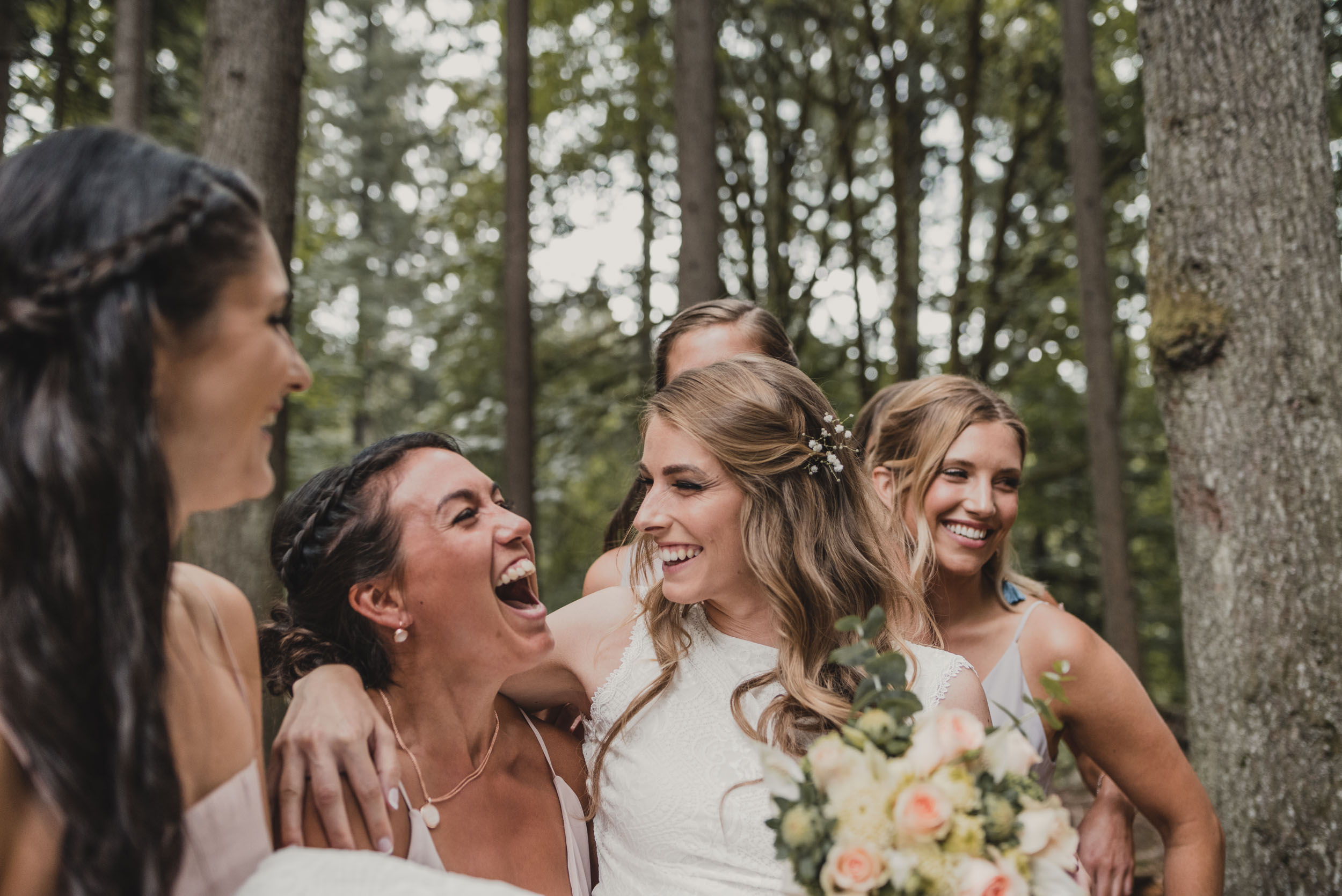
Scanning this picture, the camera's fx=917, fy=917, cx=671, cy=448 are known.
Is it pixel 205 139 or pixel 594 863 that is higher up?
pixel 205 139

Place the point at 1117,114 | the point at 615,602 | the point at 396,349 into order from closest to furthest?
1. the point at 615,602
2. the point at 1117,114
3. the point at 396,349

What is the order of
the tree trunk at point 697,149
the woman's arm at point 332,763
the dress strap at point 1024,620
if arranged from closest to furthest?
1. the woman's arm at point 332,763
2. the dress strap at point 1024,620
3. the tree trunk at point 697,149

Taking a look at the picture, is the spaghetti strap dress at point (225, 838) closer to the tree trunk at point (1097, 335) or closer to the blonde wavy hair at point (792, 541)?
the blonde wavy hair at point (792, 541)

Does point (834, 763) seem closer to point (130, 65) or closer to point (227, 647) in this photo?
point (227, 647)

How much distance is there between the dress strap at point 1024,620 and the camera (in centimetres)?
307

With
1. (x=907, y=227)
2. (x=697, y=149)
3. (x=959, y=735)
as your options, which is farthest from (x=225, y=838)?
(x=907, y=227)

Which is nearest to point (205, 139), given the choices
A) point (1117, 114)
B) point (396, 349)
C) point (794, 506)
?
point (794, 506)

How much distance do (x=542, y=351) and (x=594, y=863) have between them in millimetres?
8941

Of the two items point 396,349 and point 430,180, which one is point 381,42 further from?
point 396,349

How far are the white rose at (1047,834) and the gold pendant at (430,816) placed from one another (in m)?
1.45

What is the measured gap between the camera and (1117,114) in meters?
9.69

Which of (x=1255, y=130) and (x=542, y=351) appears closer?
(x=1255, y=130)

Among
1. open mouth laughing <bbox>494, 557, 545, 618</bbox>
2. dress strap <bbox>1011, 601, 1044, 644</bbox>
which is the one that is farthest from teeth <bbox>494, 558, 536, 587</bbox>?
dress strap <bbox>1011, 601, 1044, 644</bbox>

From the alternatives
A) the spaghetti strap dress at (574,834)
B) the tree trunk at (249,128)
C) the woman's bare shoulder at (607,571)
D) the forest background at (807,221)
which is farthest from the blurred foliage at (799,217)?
the spaghetti strap dress at (574,834)
